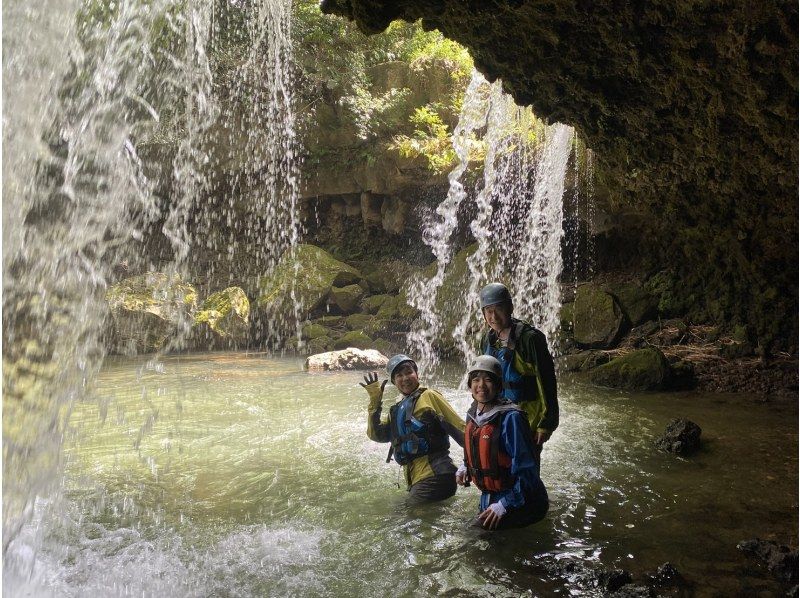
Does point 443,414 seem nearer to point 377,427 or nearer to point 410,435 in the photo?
point 410,435

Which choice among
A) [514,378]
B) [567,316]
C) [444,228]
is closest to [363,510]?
[514,378]

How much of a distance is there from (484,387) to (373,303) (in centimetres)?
1098

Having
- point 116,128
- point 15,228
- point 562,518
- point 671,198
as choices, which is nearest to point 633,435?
point 562,518

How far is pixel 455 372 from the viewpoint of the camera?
9984mm

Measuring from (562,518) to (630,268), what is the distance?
8899mm

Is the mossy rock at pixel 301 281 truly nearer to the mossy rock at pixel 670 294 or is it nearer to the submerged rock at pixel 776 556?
the mossy rock at pixel 670 294

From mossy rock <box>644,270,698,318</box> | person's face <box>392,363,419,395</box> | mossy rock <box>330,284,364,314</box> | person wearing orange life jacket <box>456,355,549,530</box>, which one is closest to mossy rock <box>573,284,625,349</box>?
mossy rock <box>644,270,698,318</box>

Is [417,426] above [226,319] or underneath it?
underneath

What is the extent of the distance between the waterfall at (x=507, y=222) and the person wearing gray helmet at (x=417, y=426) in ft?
21.1

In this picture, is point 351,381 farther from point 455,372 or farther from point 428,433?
point 428,433

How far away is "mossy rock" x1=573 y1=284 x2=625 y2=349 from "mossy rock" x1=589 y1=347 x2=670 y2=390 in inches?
58.0

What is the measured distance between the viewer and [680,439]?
5301 millimetres

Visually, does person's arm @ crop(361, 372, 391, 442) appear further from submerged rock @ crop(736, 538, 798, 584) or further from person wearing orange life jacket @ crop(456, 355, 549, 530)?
submerged rock @ crop(736, 538, 798, 584)

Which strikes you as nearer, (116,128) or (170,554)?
(170,554)
